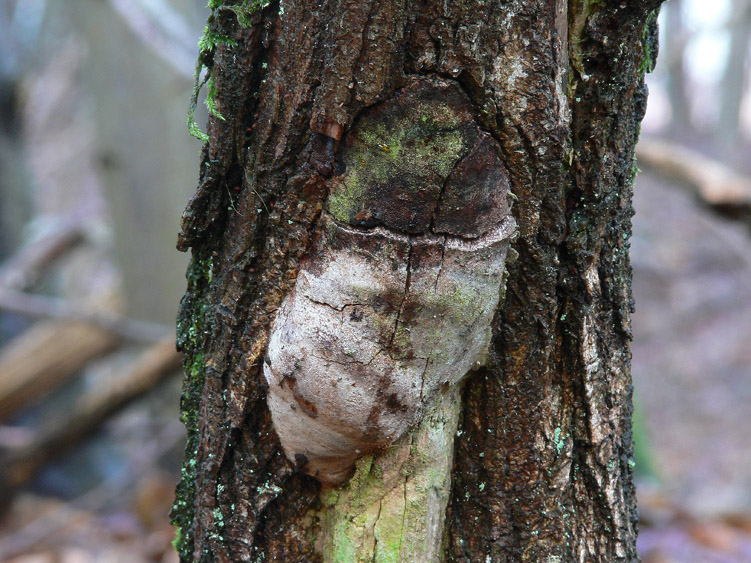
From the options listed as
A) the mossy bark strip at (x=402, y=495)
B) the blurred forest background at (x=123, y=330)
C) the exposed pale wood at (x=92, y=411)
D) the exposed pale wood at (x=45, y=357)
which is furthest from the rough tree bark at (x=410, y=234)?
the exposed pale wood at (x=45, y=357)

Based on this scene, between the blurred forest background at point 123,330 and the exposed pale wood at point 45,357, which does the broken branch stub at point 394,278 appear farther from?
the exposed pale wood at point 45,357

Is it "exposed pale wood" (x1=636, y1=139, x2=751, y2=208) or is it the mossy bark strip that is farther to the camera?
"exposed pale wood" (x1=636, y1=139, x2=751, y2=208)

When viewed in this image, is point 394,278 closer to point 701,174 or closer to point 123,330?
point 701,174

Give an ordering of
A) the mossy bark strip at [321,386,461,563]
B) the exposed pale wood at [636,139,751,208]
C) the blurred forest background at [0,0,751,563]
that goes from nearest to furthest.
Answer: the mossy bark strip at [321,386,461,563]
the exposed pale wood at [636,139,751,208]
the blurred forest background at [0,0,751,563]

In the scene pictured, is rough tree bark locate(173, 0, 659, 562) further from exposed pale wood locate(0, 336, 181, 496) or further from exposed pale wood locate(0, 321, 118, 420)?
exposed pale wood locate(0, 321, 118, 420)

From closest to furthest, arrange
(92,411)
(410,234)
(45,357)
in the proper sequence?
1. (410,234)
2. (92,411)
3. (45,357)

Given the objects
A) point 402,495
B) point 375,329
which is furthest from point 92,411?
point 375,329

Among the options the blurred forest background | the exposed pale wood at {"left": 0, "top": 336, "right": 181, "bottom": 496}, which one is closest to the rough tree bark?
the blurred forest background
